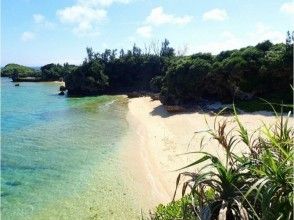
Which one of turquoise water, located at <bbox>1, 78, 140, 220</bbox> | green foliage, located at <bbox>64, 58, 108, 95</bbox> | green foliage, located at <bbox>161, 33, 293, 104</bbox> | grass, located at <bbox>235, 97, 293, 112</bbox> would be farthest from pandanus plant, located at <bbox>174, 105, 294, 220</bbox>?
green foliage, located at <bbox>64, 58, 108, 95</bbox>

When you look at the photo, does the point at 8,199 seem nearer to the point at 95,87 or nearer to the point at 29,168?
the point at 29,168

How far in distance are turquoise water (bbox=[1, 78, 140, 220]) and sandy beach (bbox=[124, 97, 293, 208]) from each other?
4.07 feet

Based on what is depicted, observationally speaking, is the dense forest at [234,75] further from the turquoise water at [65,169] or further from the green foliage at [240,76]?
the turquoise water at [65,169]

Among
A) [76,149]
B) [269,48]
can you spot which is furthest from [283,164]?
[269,48]

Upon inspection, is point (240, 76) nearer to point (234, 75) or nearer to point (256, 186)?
point (234, 75)

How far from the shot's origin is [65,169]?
24.7m

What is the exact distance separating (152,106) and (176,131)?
17.2 metres

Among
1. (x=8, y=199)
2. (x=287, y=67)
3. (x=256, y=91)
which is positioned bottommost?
(x=8, y=199)

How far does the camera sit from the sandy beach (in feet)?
69.2

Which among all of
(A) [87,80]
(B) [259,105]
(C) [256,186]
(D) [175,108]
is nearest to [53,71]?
(A) [87,80]

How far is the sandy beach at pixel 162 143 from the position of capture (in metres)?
21.1

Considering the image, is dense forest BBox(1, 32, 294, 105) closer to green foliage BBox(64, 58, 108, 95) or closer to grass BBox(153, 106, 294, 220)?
green foliage BBox(64, 58, 108, 95)

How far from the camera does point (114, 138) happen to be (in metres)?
32.8

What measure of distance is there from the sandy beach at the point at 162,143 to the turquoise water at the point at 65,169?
124 centimetres
